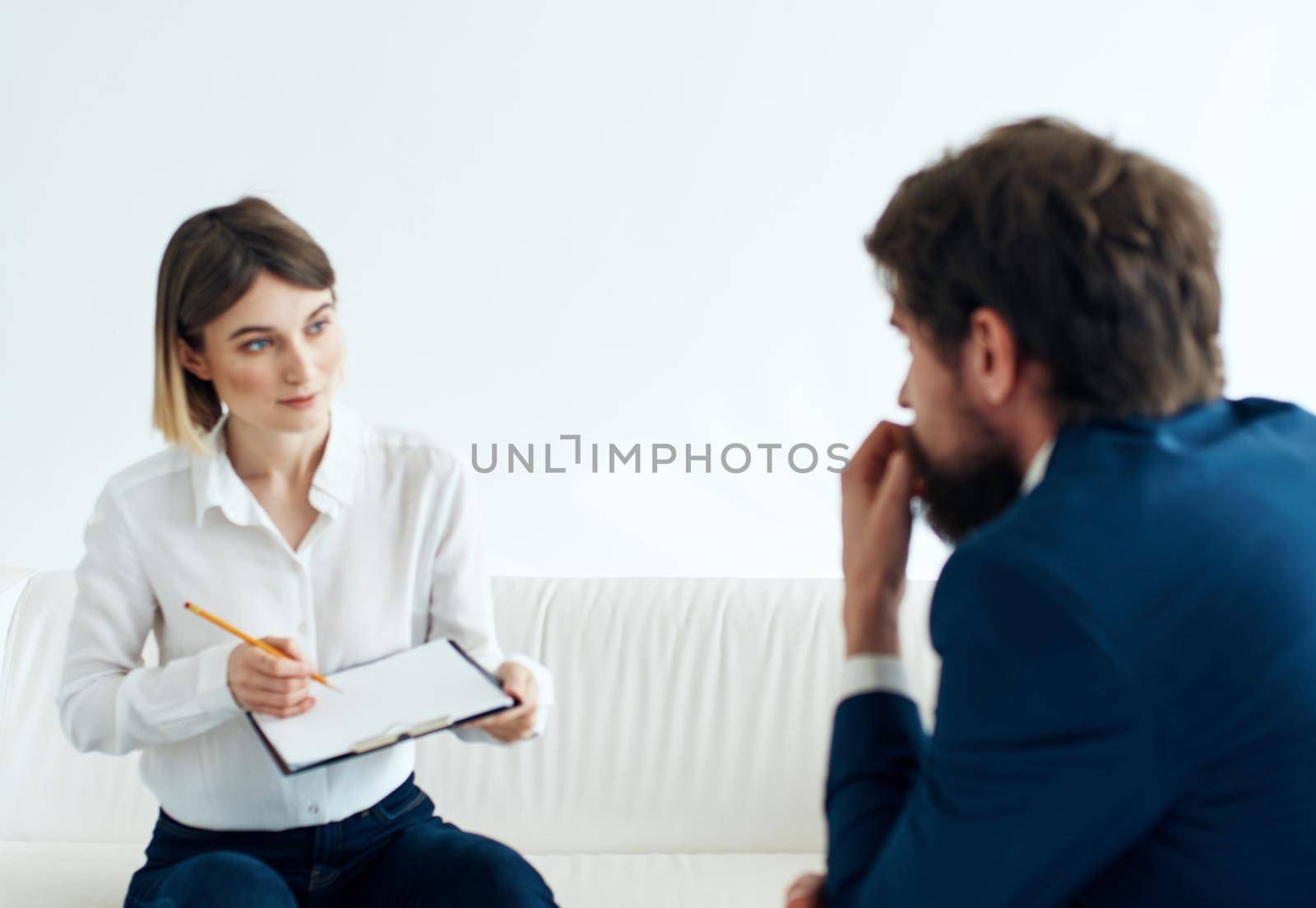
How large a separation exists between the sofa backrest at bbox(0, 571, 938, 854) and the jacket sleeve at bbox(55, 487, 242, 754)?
724 millimetres

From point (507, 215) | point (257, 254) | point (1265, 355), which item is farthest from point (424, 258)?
point (1265, 355)

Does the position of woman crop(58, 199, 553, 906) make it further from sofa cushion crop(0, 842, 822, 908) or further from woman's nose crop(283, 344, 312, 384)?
sofa cushion crop(0, 842, 822, 908)

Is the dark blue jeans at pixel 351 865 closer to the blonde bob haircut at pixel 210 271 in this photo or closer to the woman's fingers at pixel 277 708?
the woman's fingers at pixel 277 708

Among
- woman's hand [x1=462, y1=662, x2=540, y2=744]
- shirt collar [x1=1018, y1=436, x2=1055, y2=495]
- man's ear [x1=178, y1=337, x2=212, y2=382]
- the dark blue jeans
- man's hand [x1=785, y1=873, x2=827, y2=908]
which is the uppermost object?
shirt collar [x1=1018, y1=436, x2=1055, y2=495]

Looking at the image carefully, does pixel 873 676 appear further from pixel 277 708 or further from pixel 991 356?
pixel 277 708

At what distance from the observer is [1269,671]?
2.51 feet

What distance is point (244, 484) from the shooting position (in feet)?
4.79

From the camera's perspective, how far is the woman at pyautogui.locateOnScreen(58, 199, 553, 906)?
133cm

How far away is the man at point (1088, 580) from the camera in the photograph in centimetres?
76

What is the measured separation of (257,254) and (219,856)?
2.05 feet

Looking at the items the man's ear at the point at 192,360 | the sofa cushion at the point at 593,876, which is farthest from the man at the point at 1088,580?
the sofa cushion at the point at 593,876

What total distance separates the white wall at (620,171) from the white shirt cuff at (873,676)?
159cm

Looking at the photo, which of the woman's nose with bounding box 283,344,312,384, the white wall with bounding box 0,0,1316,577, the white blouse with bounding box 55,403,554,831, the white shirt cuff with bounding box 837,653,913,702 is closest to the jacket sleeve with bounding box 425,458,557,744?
the white blouse with bounding box 55,403,554,831

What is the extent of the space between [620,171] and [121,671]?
1487 mm
